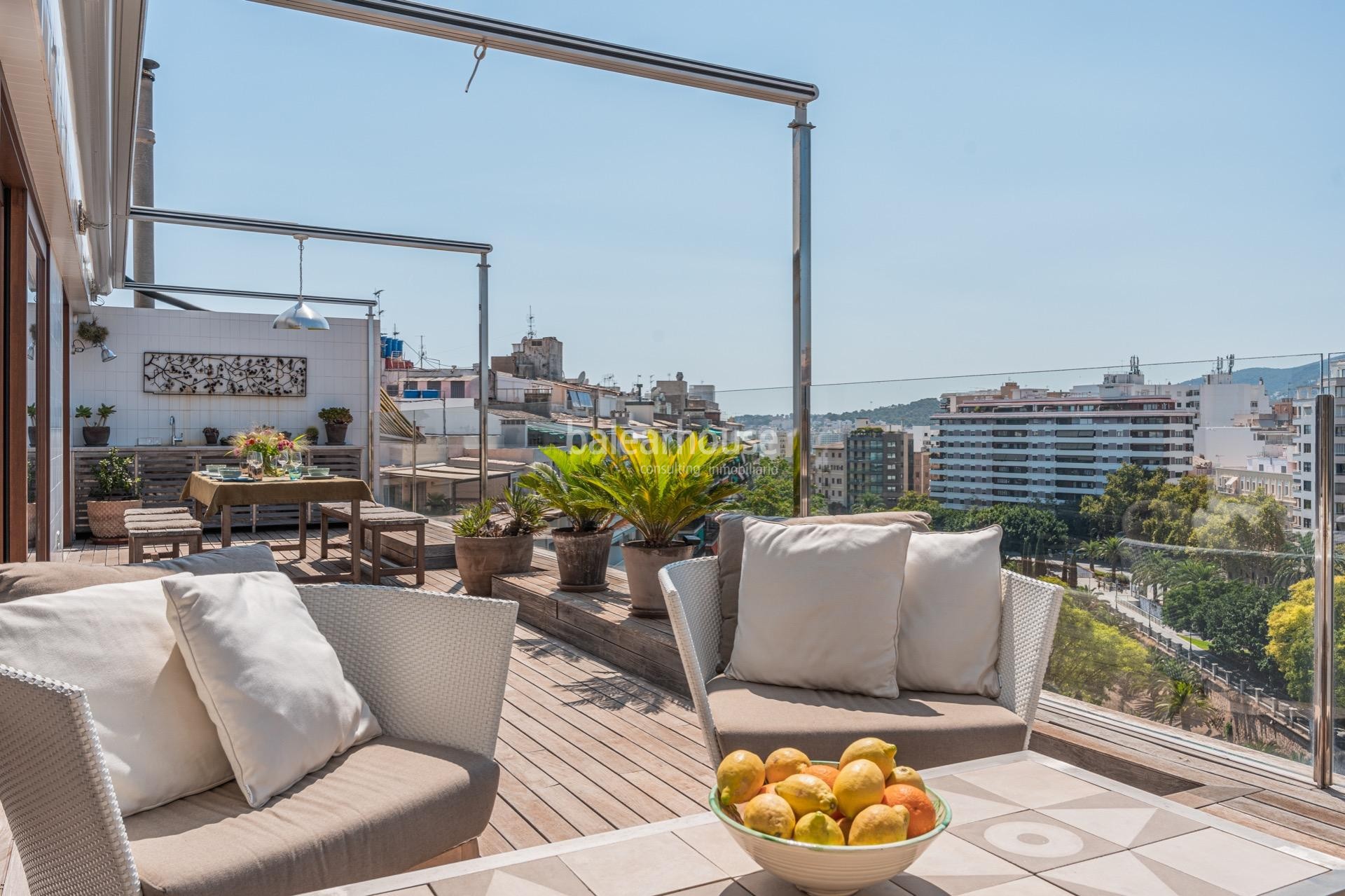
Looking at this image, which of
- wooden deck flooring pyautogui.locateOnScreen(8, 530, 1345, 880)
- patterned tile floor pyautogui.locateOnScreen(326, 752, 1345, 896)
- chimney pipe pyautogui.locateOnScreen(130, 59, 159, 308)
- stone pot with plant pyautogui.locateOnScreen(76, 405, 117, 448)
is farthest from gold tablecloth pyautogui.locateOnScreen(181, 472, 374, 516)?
chimney pipe pyautogui.locateOnScreen(130, 59, 159, 308)

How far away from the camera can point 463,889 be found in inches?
50.8

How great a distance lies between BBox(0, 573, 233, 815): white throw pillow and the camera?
5.23ft

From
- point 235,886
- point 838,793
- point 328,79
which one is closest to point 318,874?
point 235,886

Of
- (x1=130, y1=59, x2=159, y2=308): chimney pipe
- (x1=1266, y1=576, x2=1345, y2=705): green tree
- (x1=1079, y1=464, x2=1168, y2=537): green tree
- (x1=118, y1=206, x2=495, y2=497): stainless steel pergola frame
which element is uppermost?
(x1=130, y1=59, x2=159, y2=308): chimney pipe

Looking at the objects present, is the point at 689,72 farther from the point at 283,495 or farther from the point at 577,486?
the point at 283,495

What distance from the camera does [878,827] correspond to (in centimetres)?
117

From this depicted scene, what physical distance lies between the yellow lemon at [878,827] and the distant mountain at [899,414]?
2534 millimetres

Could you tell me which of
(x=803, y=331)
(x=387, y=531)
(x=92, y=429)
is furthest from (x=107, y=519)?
(x=803, y=331)

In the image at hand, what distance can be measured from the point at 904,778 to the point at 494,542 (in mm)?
4620

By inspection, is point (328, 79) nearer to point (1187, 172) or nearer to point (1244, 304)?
point (1187, 172)

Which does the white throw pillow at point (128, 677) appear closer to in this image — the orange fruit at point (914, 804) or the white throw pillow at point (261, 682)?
the white throw pillow at point (261, 682)

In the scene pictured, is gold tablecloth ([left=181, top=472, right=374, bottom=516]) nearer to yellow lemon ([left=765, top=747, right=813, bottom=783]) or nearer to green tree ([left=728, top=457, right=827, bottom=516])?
green tree ([left=728, top=457, right=827, bottom=516])

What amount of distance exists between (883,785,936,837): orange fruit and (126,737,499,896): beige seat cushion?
0.95m

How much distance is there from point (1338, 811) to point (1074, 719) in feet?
2.48
